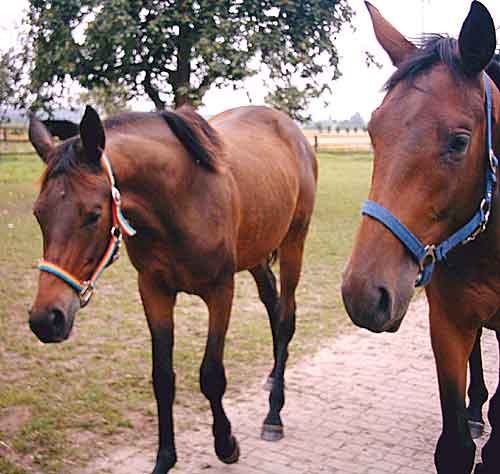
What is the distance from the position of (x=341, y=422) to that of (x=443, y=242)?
8.31 ft

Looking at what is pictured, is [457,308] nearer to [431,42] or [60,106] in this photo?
[431,42]

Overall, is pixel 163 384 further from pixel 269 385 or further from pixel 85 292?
pixel 269 385

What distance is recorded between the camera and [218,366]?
3883mm

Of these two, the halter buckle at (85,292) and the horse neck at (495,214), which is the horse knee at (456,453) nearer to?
the horse neck at (495,214)

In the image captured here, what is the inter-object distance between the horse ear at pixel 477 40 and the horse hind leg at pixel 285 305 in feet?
9.48

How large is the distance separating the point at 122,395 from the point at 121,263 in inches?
214

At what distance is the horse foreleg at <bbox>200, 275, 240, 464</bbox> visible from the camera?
3826 millimetres

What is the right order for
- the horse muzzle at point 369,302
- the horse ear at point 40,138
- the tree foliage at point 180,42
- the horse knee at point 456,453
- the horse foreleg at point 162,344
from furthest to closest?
the tree foliage at point 180,42, the horse foreleg at point 162,344, the horse ear at point 40,138, the horse knee at point 456,453, the horse muzzle at point 369,302

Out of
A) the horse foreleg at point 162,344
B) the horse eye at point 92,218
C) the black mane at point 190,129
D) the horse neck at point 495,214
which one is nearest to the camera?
the horse neck at point 495,214

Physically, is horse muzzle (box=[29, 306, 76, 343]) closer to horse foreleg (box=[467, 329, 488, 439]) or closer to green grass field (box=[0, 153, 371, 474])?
green grass field (box=[0, 153, 371, 474])

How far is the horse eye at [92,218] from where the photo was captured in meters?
2.87

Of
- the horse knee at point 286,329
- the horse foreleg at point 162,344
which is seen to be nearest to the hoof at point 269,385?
the horse knee at point 286,329

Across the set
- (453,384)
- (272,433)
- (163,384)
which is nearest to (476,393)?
(272,433)

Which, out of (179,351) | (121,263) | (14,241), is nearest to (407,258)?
(179,351)
